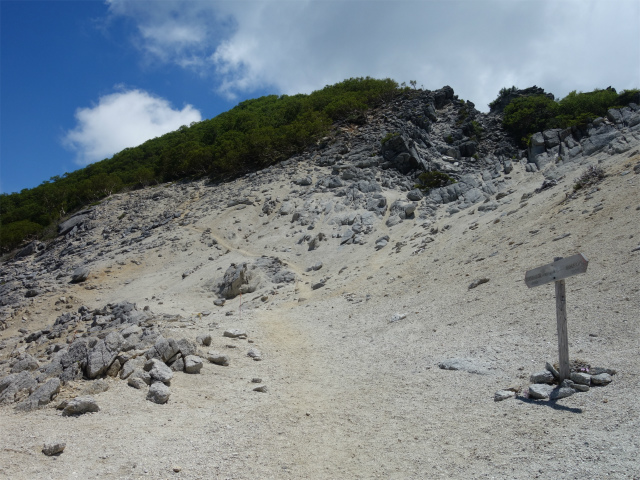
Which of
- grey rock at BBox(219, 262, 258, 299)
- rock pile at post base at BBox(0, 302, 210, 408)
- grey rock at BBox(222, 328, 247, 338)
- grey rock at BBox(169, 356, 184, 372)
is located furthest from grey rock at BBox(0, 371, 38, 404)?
grey rock at BBox(219, 262, 258, 299)

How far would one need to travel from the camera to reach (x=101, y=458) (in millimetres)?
5684

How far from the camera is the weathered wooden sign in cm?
634

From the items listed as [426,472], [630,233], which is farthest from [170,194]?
[426,472]

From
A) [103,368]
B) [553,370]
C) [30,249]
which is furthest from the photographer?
[30,249]

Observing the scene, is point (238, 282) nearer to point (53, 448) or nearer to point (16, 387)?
point (16, 387)

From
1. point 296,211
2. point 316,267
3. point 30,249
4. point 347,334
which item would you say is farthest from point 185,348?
point 30,249

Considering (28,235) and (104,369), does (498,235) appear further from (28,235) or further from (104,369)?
(28,235)

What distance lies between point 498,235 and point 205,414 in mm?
15402

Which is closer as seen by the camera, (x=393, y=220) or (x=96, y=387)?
Result: (x=96, y=387)

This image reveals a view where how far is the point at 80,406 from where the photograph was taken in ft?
23.2

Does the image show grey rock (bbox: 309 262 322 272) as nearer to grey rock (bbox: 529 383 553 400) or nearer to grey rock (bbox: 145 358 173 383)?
grey rock (bbox: 145 358 173 383)

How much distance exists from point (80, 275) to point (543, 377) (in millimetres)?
27658

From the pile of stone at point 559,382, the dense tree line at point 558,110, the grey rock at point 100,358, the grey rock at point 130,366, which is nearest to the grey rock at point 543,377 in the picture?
the pile of stone at point 559,382

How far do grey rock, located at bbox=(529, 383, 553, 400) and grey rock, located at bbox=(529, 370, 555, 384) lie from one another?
8.2 inches
